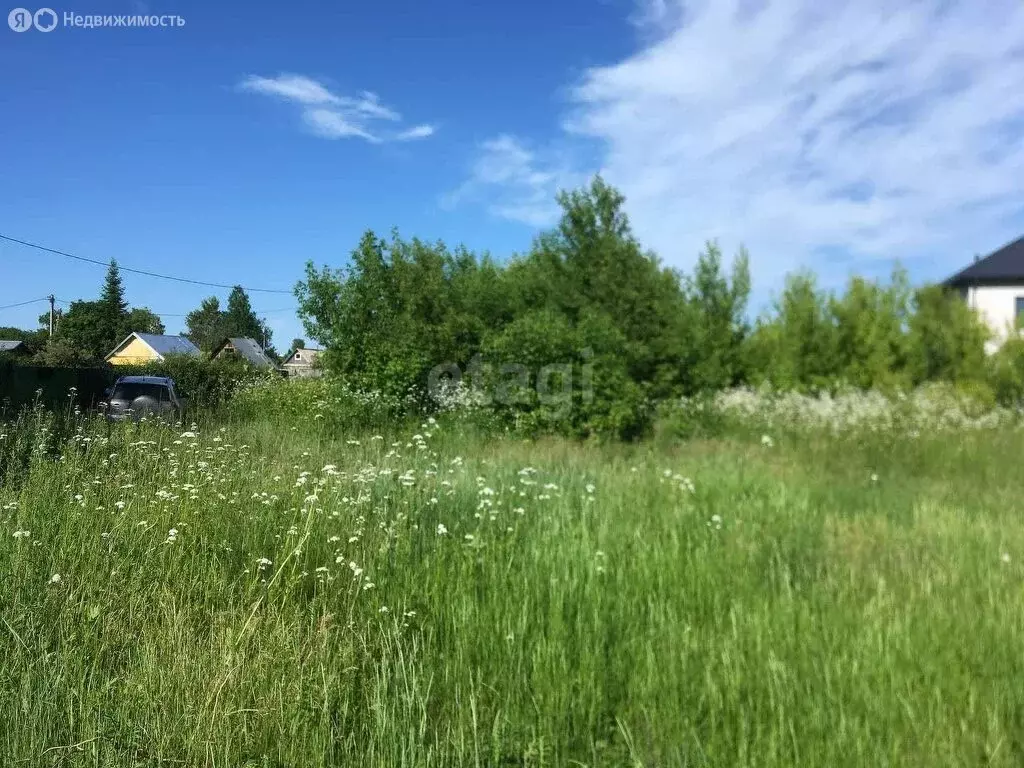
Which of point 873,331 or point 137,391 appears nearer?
point 873,331

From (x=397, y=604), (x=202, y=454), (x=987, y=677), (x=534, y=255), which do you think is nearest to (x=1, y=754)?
(x=397, y=604)

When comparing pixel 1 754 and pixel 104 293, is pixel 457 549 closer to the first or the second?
pixel 1 754

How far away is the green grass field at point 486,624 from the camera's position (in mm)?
2115

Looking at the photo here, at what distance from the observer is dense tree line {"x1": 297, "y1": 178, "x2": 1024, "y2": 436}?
7.14 m

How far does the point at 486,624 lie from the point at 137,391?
12.6 metres

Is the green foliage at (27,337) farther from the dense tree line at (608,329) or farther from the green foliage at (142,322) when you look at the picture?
the dense tree line at (608,329)

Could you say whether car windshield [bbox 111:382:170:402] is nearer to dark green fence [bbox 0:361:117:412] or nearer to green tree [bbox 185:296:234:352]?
dark green fence [bbox 0:361:117:412]

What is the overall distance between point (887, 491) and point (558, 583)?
4382 millimetres

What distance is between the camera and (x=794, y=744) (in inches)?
79.5

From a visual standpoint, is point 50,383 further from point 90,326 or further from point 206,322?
point 206,322

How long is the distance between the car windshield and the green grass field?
8.04m

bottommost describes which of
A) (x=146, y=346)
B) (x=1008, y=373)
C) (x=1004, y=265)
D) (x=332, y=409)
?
(x=332, y=409)

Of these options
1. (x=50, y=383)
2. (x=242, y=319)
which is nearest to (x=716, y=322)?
(x=50, y=383)

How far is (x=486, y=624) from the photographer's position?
286 centimetres
